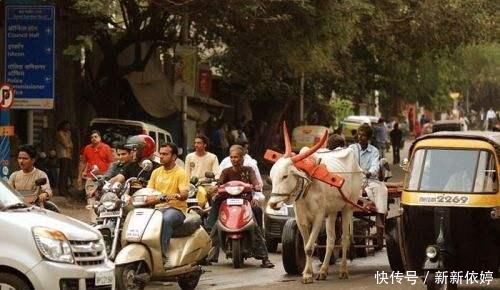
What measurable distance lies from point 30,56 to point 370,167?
343 inches

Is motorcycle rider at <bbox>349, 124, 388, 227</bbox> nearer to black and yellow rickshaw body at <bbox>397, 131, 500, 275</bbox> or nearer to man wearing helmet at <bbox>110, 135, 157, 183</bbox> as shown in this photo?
black and yellow rickshaw body at <bbox>397, 131, 500, 275</bbox>

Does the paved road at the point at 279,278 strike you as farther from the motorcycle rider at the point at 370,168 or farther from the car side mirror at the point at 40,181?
the car side mirror at the point at 40,181

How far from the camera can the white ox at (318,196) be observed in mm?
13555

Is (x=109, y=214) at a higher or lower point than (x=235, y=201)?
higher

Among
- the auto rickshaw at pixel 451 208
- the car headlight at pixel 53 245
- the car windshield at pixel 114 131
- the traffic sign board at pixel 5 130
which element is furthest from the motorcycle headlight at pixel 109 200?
the car windshield at pixel 114 131

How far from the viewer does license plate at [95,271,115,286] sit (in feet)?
33.3

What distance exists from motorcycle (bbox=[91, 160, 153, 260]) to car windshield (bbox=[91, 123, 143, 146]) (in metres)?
12.6

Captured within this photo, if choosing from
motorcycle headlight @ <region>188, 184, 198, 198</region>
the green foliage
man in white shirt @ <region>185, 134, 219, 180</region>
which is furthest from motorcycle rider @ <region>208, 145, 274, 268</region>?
the green foliage

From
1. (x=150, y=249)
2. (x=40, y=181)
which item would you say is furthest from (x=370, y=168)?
(x=40, y=181)

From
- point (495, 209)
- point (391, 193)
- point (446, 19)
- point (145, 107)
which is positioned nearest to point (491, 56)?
point (446, 19)

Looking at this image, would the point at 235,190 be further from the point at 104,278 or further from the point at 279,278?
the point at 104,278

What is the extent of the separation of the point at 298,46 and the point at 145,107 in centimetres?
678

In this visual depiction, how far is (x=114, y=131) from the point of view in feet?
82.4

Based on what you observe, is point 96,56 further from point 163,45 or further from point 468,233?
point 468,233
